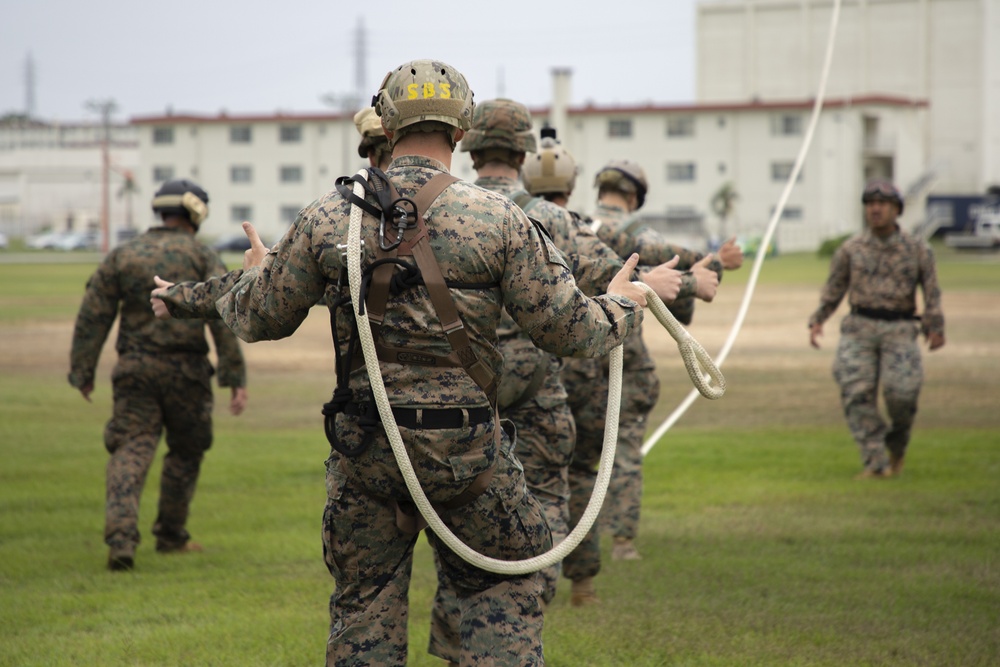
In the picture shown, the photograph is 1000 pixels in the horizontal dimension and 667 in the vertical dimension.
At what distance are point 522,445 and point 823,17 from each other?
90246 millimetres

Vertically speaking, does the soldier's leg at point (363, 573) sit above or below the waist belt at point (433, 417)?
below

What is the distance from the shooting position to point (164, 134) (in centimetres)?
9200

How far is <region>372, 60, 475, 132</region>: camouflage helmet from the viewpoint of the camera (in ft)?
14.8

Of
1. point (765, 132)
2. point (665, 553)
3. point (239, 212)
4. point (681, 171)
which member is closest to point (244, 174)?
point (239, 212)

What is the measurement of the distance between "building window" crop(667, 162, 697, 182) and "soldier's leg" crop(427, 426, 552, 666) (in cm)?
8239

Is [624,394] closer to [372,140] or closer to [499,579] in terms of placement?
[372,140]

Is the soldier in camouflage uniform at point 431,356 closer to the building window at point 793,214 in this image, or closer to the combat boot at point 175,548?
the combat boot at point 175,548

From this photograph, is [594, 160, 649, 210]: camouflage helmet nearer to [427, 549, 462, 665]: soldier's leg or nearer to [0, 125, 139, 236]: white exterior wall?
[427, 549, 462, 665]: soldier's leg

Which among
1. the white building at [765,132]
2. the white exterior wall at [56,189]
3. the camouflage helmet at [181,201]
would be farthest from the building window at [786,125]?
the camouflage helmet at [181,201]

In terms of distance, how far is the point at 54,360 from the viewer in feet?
71.7

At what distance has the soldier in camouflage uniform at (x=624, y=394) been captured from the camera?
739cm

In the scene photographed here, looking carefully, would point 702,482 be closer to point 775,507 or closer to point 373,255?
point 775,507

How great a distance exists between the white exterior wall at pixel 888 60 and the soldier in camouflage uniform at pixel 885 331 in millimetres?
77580

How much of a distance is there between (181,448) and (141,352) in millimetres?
751
